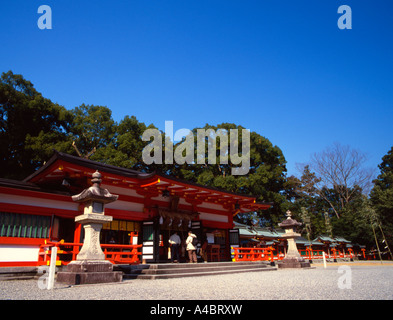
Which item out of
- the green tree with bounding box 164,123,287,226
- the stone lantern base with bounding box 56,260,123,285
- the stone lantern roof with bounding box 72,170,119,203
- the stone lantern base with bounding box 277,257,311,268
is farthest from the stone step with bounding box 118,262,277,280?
the green tree with bounding box 164,123,287,226

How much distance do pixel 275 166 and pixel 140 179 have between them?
24.9 metres

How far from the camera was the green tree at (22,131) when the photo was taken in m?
23.3

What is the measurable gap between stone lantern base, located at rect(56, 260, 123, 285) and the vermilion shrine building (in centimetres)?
346

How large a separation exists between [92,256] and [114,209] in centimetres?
473

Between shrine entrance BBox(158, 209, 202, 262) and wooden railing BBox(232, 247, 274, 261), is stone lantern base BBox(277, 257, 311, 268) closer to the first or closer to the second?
wooden railing BBox(232, 247, 274, 261)

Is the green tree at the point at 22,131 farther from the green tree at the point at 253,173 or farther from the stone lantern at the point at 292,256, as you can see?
the stone lantern at the point at 292,256

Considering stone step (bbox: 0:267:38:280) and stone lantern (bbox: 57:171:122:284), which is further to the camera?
stone step (bbox: 0:267:38:280)

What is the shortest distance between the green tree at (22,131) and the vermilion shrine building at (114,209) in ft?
42.4

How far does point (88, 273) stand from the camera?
276 inches

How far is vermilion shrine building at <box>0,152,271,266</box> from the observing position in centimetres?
974

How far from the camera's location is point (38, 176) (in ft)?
38.2

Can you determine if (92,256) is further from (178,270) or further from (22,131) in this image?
(22,131)

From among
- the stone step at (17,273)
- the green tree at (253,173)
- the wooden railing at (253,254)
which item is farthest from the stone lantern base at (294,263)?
the green tree at (253,173)
